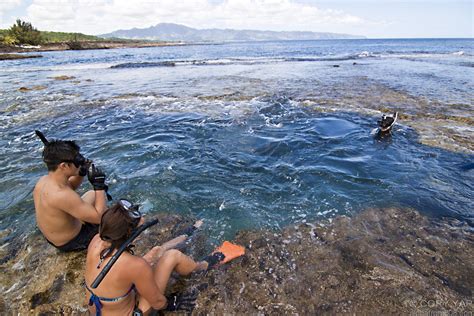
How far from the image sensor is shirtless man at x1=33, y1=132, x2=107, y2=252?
12.6ft

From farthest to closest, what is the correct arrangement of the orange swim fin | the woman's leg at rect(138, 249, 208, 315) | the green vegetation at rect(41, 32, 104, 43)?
the green vegetation at rect(41, 32, 104, 43) → the orange swim fin → the woman's leg at rect(138, 249, 208, 315)

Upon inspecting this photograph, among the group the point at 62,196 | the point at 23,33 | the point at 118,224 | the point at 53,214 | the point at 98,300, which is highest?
the point at 23,33

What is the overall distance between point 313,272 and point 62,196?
3.83 m

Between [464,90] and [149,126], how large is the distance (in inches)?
763

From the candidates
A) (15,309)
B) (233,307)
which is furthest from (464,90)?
(15,309)

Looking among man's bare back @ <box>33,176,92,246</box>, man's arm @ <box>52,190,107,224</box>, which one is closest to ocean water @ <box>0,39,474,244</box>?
man's bare back @ <box>33,176,92,246</box>

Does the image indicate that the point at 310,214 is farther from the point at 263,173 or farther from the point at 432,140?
the point at 432,140

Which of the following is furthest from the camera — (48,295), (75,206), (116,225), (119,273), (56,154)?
(48,295)

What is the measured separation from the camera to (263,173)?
768 centimetres

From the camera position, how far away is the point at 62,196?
12.6ft

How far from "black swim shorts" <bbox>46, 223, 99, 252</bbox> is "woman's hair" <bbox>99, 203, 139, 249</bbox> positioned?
6.95 ft

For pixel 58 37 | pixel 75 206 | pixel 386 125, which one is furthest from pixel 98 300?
pixel 58 37

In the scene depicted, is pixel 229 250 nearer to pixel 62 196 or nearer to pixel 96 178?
pixel 96 178

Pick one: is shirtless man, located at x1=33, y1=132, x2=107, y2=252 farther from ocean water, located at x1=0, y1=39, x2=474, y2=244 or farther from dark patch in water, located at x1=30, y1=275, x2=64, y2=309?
ocean water, located at x1=0, y1=39, x2=474, y2=244
